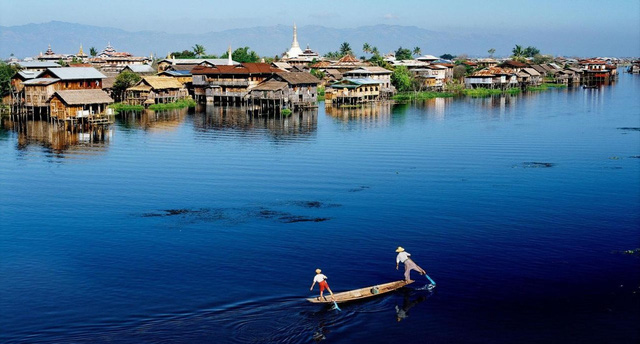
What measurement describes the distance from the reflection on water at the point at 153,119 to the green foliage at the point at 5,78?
14.0 meters

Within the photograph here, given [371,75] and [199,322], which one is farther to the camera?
[371,75]

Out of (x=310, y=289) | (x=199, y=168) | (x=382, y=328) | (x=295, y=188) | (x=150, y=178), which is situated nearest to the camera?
(x=382, y=328)

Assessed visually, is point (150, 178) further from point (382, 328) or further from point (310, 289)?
point (382, 328)

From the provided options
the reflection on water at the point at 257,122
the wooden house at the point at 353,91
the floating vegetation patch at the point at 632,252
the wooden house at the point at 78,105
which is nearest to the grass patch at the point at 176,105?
the reflection on water at the point at 257,122

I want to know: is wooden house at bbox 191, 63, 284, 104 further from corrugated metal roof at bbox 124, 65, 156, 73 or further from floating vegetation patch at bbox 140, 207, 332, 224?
floating vegetation patch at bbox 140, 207, 332, 224

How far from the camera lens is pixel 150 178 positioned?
41.2 meters

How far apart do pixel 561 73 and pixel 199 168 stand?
133 metres

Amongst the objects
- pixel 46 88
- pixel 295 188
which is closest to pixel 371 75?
pixel 46 88

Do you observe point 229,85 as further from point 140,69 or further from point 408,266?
point 408,266

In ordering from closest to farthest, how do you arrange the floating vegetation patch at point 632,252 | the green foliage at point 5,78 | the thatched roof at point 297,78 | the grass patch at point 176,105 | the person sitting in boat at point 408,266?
the person sitting in boat at point 408,266 < the floating vegetation patch at point 632,252 < the green foliage at point 5,78 < the thatched roof at point 297,78 < the grass patch at point 176,105

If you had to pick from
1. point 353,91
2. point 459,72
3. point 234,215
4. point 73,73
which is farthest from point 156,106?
point 459,72

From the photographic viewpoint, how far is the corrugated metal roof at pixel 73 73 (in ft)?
244

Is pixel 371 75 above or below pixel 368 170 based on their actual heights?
above

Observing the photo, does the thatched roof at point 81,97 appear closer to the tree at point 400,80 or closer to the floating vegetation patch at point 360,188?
the floating vegetation patch at point 360,188
